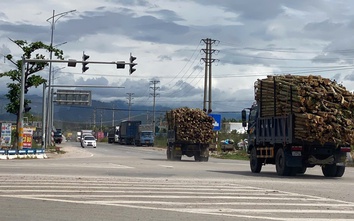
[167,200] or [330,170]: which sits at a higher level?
[330,170]

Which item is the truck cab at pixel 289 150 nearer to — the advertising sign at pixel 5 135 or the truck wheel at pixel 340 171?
the truck wheel at pixel 340 171

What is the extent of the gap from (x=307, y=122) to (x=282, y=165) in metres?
2.76

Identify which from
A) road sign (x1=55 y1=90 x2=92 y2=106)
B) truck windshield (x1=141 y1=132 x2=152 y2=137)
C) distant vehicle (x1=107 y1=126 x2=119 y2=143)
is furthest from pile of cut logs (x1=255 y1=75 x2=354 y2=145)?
distant vehicle (x1=107 y1=126 x2=119 y2=143)

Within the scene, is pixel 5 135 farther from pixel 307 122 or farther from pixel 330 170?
pixel 307 122

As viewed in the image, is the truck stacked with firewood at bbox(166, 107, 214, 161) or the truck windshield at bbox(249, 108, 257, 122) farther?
the truck stacked with firewood at bbox(166, 107, 214, 161)

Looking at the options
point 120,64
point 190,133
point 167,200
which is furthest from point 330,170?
point 190,133

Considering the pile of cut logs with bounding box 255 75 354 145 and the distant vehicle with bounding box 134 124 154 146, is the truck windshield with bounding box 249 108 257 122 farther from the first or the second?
the distant vehicle with bounding box 134 124 154 146

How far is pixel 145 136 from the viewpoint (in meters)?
99.1

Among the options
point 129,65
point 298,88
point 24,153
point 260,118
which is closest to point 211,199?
point 298,88

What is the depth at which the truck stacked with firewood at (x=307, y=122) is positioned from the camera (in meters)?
24.6

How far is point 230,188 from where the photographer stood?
63.9ft

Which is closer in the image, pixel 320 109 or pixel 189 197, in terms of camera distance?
pixel 189 197

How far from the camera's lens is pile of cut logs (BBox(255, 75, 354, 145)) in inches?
963

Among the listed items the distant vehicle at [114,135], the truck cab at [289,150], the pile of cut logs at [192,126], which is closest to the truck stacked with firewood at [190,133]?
the pile of cut logs at [192,126]
